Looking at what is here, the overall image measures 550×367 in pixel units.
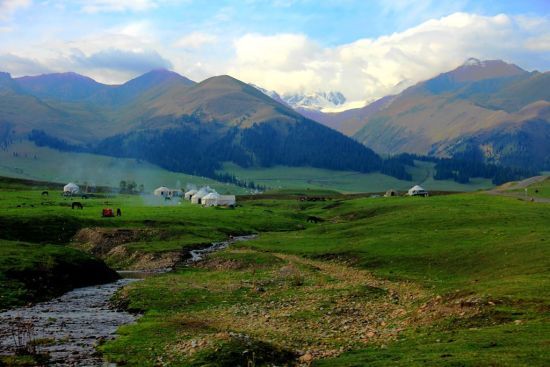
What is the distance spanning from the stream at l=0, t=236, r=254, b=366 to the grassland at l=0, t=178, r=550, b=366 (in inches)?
64.9

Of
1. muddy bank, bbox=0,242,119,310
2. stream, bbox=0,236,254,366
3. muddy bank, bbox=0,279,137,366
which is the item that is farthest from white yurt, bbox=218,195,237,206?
muddy bank, bbox=0,279,137,366

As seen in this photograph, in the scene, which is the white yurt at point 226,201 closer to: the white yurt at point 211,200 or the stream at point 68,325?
the white yurt at point 211,200

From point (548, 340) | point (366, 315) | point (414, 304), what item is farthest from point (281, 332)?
point (548, 340)

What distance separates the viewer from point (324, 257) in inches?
2987

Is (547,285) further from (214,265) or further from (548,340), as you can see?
(214,265)

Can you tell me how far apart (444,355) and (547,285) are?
1630 centimetres

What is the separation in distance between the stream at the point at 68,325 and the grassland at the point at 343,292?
1.65m

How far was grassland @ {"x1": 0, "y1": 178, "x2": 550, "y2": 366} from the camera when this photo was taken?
30.7m

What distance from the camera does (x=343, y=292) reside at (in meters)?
49.3

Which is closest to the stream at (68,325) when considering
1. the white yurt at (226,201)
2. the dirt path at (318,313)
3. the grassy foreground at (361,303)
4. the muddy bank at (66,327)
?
the muddy bank at (66,327)

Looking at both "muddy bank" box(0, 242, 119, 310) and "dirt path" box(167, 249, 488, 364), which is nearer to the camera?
"dirt path" box(167, 249, 488, 364)

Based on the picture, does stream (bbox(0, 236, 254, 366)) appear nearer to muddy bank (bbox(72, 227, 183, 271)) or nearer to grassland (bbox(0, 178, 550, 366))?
grassland (bbox(0, 178, 550, 366))

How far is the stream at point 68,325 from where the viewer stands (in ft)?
109

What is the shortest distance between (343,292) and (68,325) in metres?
22.2
